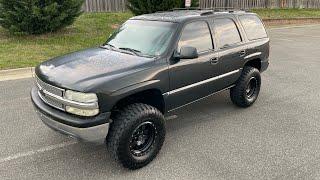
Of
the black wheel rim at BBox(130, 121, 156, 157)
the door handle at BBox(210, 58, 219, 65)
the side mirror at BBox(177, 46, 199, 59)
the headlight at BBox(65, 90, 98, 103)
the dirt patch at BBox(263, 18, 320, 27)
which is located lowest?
the black wheel rim at BBox(130, 121, 156, 157)

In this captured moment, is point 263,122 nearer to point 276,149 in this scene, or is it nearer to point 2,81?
point 276,149

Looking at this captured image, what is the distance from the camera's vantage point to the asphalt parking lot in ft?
12.5

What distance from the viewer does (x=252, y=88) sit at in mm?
6137

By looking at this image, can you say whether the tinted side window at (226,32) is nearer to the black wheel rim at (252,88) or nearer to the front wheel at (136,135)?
the black wheel rim at (252,88)

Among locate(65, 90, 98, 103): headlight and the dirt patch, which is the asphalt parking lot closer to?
locate(65, 90, 98, 103): headlight

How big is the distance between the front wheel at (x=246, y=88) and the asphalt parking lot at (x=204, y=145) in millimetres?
152

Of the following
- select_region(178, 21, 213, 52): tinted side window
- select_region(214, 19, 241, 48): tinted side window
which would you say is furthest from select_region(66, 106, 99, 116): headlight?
select_region(214, 19, 241, 48): tinted side window

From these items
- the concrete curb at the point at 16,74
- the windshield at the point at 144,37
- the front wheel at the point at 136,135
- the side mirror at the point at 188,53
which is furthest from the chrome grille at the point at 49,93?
the concrete curb at the point at 16,74

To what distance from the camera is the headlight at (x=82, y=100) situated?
3447 millimetres

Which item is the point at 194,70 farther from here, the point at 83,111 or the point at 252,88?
the point at 252,88

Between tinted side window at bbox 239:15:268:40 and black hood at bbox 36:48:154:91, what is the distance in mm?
2428

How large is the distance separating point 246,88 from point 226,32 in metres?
1.16

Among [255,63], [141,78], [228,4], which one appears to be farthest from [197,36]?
[228,4]

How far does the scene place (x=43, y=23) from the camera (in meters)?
10.6
